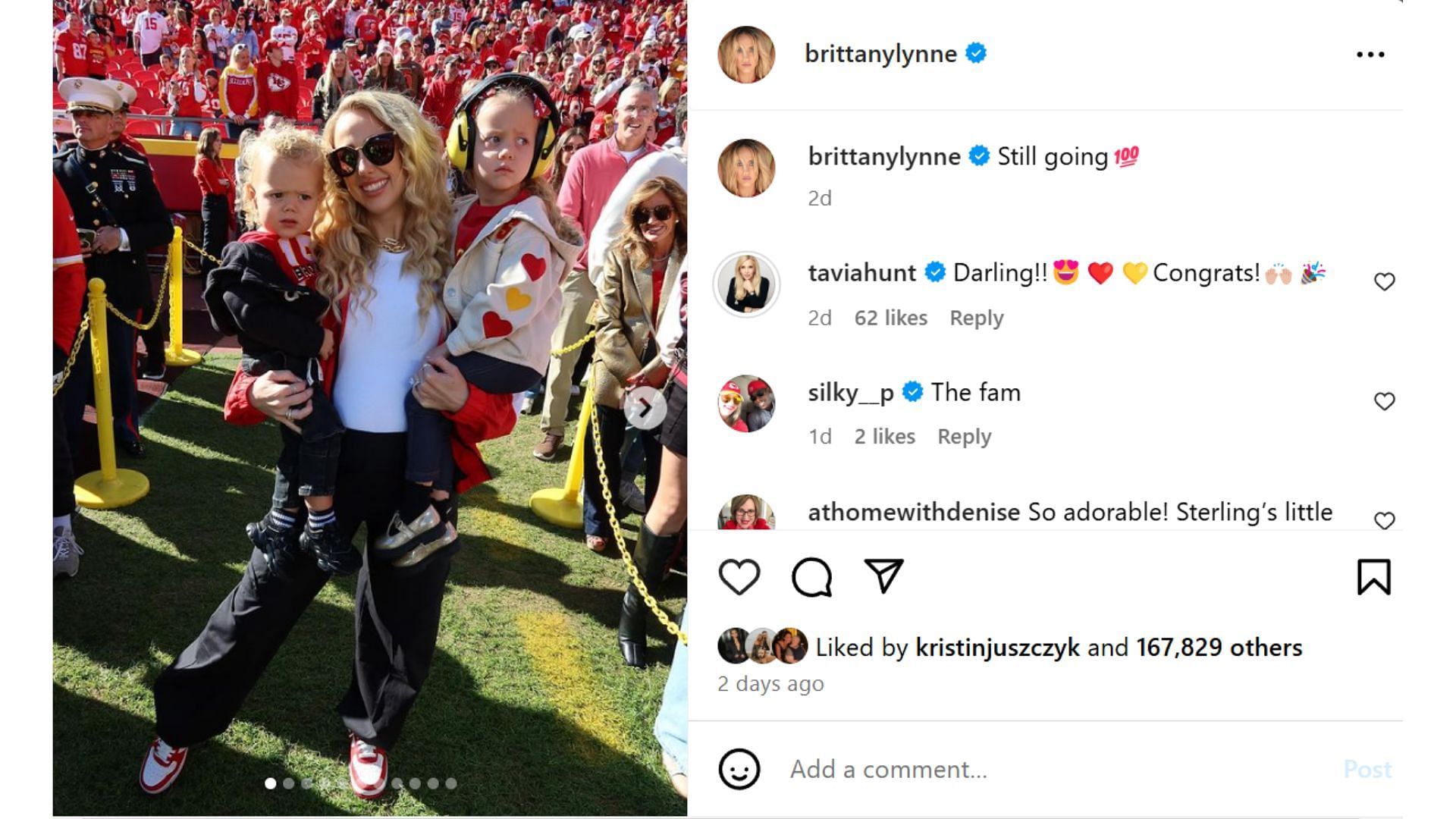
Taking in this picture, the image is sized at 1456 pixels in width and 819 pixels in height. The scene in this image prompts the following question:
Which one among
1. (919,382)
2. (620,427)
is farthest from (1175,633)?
(620,427)

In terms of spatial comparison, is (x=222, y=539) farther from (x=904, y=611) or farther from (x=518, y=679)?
(x=904, y=611)

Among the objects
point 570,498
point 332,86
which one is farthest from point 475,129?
point 332,86

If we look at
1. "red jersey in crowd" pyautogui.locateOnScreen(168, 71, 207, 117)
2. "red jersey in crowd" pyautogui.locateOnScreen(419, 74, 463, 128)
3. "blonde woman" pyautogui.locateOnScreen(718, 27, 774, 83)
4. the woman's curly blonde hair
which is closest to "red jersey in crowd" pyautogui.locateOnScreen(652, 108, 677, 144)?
"red jersey in crowd" pyautogui.locateOnScreen(419, 74, 463, 128)

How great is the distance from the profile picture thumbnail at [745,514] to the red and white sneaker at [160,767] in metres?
1.85

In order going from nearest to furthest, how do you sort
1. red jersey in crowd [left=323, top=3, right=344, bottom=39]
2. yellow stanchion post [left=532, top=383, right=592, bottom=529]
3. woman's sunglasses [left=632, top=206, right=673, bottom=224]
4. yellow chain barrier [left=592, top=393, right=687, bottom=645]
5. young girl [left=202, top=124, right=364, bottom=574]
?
young girl [left=202, top=124, right=364, bottom=574]
yellow chain barrier [left=592, top=393, right=687, bottom=645]
woman's sunglasses [left=632, top=206, right=673, bottom=224]
yellow stanchion post [left=532, top=383, right=592, bottom=529]
red jersey in crowd [left=323, top=3, right=344, bottom=39]

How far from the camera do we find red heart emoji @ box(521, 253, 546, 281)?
2.62 m

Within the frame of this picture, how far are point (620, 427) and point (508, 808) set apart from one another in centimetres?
199

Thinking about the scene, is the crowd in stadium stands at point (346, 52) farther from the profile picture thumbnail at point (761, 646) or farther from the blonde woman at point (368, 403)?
the profile picture thumbnail at point (761, 646)

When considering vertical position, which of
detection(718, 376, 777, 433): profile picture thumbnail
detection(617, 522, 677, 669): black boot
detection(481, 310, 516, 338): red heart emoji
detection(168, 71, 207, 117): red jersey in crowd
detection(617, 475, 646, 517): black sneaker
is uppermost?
detection(168, 71, 207, 117): red jersey in crowd

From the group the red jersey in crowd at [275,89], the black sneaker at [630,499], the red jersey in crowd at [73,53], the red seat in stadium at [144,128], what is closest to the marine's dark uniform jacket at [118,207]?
the black sneaker at [630,499]

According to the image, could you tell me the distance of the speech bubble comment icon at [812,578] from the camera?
203 centimetres

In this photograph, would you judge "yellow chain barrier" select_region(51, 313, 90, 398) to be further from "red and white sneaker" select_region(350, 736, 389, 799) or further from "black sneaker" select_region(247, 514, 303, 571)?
"red and white sneaker" select_region(350, 736, 389, 799)

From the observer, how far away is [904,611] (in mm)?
2029

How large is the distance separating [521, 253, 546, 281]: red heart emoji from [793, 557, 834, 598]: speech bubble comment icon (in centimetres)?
100
